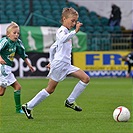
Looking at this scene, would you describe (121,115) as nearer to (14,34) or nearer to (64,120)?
(64,120)

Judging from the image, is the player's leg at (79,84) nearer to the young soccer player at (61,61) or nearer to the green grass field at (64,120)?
the young soccer player at (61,61)

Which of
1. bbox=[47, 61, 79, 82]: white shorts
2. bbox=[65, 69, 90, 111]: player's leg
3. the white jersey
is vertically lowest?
bbox=[65, 69, 90, 111]: player's leg

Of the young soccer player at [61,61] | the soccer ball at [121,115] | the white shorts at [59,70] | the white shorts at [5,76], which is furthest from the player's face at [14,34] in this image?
the soccer ball at [121,115]

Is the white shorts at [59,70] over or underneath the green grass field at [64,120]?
over

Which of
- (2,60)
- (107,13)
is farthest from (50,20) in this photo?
(2,60)

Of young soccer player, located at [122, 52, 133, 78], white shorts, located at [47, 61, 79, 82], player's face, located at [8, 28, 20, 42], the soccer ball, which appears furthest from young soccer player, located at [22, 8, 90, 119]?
young soccer player, located at [122, 52, 133, 78]

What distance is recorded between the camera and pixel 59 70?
9.74 m

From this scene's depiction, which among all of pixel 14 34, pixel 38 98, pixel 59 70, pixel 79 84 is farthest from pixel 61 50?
pixel 14 34

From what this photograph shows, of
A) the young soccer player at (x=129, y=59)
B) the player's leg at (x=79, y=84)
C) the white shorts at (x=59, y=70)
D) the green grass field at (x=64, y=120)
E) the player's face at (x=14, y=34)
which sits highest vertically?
the player's face at (x=14, y=34)

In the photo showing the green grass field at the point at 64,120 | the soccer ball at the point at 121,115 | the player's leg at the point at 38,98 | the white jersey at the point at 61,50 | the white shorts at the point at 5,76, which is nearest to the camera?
the green grass field at the point at 64,120

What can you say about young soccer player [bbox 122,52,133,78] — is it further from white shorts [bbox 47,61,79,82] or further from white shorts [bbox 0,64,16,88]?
white shorts [bbox 47,61,79,82]

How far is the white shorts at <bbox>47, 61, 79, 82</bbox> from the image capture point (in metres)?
9.71

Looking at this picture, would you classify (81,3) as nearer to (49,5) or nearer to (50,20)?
(49,5)

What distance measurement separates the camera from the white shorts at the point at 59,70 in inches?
382
